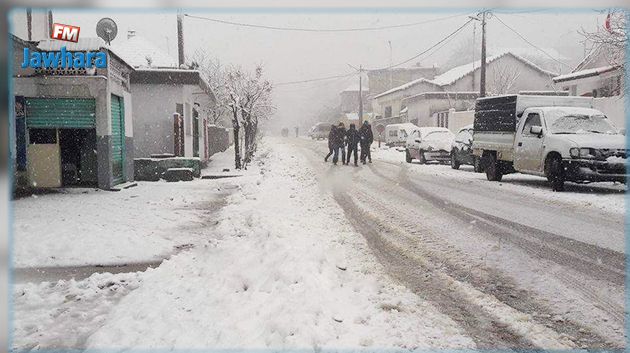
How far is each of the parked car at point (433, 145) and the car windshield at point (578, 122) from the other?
26.8ft

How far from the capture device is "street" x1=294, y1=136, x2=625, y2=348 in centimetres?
380

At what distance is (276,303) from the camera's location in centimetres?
415

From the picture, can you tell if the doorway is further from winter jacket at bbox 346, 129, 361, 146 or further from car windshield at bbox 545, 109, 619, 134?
car windshield at bbox 545, 109, 619, 134

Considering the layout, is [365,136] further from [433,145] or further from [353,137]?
[433,145]

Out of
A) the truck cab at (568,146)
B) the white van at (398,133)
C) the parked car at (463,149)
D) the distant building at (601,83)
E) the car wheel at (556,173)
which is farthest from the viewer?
the white van at (398,133)

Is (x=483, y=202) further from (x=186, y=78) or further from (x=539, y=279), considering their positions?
(x=186, y=78)

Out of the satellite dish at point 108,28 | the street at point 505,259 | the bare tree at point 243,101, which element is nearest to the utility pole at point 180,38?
the bare tree at point 243,101

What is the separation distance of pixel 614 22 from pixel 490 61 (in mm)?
27629

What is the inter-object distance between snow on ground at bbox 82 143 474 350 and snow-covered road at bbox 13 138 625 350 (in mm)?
16

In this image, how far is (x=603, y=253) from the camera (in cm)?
575

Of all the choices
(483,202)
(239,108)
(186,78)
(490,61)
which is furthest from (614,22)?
(490,61)

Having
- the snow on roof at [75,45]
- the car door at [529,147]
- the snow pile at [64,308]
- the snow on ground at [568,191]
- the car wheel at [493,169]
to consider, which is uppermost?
the snow on roof at [75,45]

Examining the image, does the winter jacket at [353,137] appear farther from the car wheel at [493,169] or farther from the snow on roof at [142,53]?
the snow on roof at [142,53]

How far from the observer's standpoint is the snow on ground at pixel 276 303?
11.6 feet
